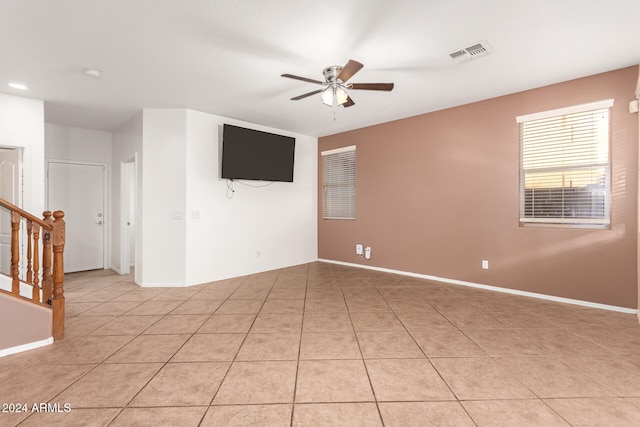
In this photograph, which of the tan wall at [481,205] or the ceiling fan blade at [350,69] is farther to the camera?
the tan wall at [481,205]

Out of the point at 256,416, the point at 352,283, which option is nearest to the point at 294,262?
the point at 352,283

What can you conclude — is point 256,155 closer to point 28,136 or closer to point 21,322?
point 28,136

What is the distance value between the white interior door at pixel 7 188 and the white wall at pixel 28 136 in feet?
0.28

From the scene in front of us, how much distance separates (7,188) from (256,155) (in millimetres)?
3312

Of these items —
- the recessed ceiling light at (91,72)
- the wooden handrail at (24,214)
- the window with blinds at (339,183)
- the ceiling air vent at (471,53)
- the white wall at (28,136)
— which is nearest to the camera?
the wooden handrail at (24,214)

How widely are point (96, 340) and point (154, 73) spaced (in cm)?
273

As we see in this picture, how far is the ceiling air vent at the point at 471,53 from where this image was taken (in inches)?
108

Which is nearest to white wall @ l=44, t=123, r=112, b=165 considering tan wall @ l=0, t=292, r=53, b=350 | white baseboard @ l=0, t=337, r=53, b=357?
tan wall @ l=0, t=292, r=53, b=350

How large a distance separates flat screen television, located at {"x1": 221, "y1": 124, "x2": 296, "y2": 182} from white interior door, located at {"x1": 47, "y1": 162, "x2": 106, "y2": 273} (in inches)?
114

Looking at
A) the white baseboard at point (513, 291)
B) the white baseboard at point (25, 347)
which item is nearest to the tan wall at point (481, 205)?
the white baseboard at point (513, 291)

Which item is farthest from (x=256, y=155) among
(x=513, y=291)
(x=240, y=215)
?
(x=513, y=291)

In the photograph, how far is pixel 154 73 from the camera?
127 inches

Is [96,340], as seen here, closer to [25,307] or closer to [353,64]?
[25,307]

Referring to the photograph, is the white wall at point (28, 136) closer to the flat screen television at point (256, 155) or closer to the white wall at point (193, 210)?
the white wall at point (193, 210)
